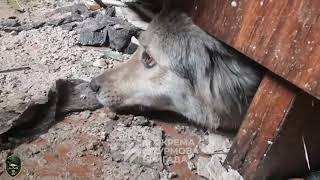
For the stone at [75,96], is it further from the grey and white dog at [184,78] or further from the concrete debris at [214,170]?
the concrete debris at [214,170]

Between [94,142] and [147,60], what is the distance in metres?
0.35

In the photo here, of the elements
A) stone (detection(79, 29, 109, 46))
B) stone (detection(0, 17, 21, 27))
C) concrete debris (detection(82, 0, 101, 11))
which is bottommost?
stone (detection(0, 17, 21, 27))

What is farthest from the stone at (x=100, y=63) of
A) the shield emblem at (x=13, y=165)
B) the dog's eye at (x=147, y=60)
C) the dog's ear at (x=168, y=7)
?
the shield emblem at (x=13, y=165)

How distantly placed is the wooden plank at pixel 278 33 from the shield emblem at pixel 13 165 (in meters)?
0.75

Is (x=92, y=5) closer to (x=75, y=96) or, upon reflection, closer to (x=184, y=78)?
(x=75, y=96)

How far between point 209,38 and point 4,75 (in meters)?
0.89

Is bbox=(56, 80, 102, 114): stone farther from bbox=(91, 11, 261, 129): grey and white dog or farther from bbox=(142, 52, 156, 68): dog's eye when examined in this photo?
bbox=(142, 52, 156, 68): dog's eye

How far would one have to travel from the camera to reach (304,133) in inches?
62.6

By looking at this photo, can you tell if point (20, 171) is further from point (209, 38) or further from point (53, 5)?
point (53, 5)

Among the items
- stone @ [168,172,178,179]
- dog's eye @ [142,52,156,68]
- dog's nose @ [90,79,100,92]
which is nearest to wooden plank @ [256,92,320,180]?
stone @ [168,172,178,179]

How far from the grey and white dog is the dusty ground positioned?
0.08 meters

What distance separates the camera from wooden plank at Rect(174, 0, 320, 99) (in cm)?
131

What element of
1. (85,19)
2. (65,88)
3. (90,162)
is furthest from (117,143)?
(85,19)

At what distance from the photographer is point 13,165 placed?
1636 millimetres
